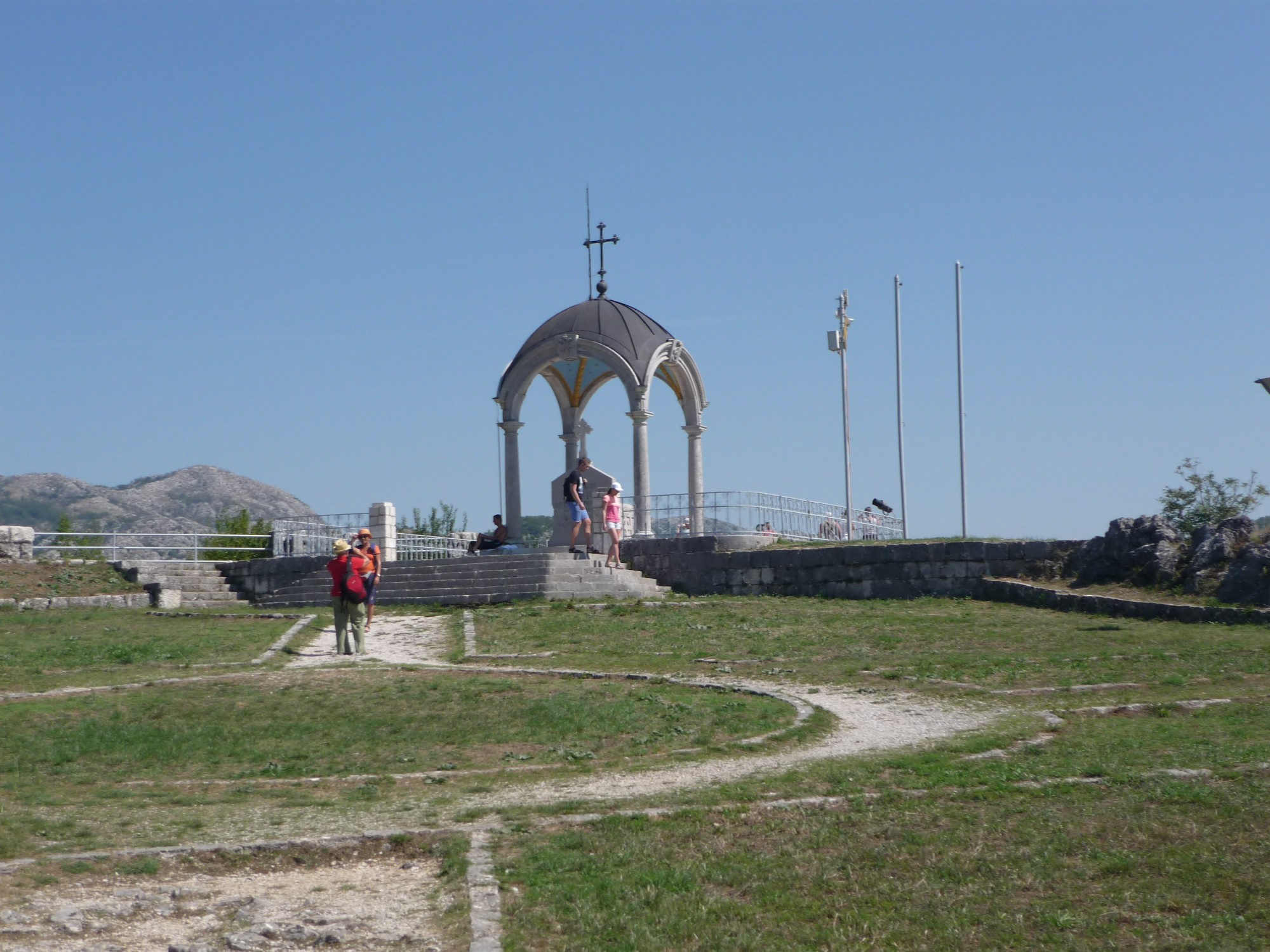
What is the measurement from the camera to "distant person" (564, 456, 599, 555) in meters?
26.1

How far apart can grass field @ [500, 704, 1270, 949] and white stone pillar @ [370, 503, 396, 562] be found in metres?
19.9

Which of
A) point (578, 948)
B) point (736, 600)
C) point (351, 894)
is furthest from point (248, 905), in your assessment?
point (736, 600)

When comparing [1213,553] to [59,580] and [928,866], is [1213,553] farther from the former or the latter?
[59,580]

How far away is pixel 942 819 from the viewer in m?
7.98

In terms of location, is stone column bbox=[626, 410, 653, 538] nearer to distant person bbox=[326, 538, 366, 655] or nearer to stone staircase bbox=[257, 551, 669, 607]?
stone staircase bbox=[257, 551, 669, 607]

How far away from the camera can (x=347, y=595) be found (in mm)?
17297

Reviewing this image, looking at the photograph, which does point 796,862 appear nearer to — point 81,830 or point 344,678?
point 81,830

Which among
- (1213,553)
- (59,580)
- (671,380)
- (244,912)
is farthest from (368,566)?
(671,380)

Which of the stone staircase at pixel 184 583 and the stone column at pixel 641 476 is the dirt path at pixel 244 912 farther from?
the stone column at pixel 641 476

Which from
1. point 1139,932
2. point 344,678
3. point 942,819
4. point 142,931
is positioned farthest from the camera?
point 344,678

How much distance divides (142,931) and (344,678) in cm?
798

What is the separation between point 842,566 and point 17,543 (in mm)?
16454

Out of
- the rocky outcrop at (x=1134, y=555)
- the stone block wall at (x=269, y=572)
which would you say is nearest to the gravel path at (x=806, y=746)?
the rocky outcrop at (x=1134, y=555)

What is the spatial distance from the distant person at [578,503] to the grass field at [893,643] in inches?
137
